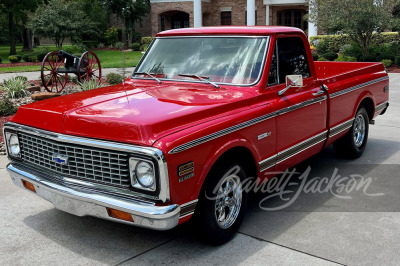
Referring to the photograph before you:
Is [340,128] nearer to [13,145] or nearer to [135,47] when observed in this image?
[13,145]

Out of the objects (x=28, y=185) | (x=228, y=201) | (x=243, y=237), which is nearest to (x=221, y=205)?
(x=228, y=201)

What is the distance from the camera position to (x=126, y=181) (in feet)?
11.4

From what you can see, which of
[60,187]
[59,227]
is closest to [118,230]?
[59,227]

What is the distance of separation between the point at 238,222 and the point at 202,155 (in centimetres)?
96

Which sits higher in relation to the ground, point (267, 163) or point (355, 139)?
point (267, 163)

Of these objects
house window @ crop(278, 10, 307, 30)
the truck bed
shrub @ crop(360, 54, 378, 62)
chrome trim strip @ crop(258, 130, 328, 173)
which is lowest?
chrome trim strip @ crop(258, 130, 328, 173)

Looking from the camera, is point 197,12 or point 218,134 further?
point 197,12

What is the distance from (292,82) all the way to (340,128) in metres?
1.59

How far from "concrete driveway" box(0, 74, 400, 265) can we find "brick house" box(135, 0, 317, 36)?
30.3m

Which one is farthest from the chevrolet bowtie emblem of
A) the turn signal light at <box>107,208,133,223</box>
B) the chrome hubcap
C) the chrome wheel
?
the chrome hubcap

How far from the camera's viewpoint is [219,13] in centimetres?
3888

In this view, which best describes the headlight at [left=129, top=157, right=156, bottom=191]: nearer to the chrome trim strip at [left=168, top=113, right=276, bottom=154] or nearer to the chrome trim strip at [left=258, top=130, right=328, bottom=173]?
the chrome trim strip at [left=168, top=113, right=276, bottom=154]

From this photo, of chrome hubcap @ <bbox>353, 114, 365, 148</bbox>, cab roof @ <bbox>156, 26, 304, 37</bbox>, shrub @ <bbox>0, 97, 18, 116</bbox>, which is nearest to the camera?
cab roof @ <bbox>156, 26, 304, 37</bbox>

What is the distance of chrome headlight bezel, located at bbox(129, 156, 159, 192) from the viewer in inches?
129
